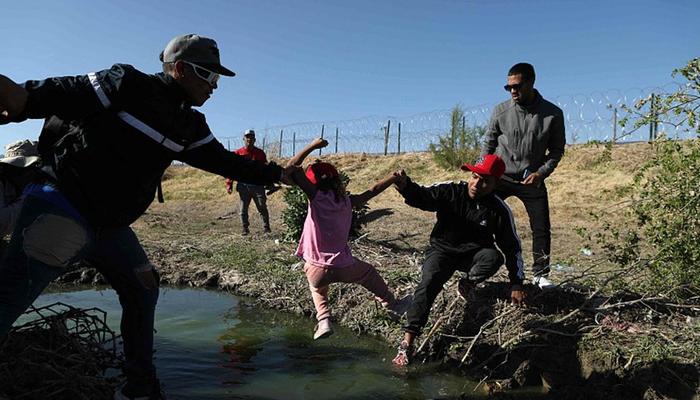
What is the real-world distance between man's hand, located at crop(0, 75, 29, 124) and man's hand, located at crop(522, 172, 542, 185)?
4043 mm

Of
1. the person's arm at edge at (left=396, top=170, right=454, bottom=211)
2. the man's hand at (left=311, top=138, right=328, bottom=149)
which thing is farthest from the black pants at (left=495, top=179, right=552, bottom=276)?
the man's hand at (left=311, top=138, right=328, bottom=149)

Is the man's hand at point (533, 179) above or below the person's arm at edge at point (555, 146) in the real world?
below

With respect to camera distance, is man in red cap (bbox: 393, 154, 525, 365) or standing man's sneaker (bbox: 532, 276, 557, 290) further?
standing man's sneaker (bbox: 532, 276, 557, 290)

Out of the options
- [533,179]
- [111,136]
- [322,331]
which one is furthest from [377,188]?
[111,136]

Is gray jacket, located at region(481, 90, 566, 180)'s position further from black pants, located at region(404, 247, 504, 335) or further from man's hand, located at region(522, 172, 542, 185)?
black pants, located at region(404, 247, 504, 335)

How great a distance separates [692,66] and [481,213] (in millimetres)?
2029

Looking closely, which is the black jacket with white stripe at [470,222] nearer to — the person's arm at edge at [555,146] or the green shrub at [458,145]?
the person's arm at edge at [555,146]

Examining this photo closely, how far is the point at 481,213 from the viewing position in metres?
4.89

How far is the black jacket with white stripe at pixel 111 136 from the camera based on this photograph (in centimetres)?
263

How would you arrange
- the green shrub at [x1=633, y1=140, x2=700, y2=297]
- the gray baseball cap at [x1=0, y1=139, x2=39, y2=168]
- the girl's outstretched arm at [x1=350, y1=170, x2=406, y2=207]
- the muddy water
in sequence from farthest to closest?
the green shrub at [x1=633, y1=140, x2=700, y2=297], the girl's outstretched arm at [x1=350, y1=170, x2=406, y2=207], the muddy water, the gray baseball cap at [x1=0, y1=139, x2=39, y2=168]

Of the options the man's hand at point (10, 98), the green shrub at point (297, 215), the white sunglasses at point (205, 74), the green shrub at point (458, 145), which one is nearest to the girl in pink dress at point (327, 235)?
the white sunglasses at point (205, 74)

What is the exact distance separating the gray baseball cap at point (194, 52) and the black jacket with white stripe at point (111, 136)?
132 mm

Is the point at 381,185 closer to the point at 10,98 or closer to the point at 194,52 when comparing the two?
the point at 194,52

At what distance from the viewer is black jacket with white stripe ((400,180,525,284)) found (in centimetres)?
484
